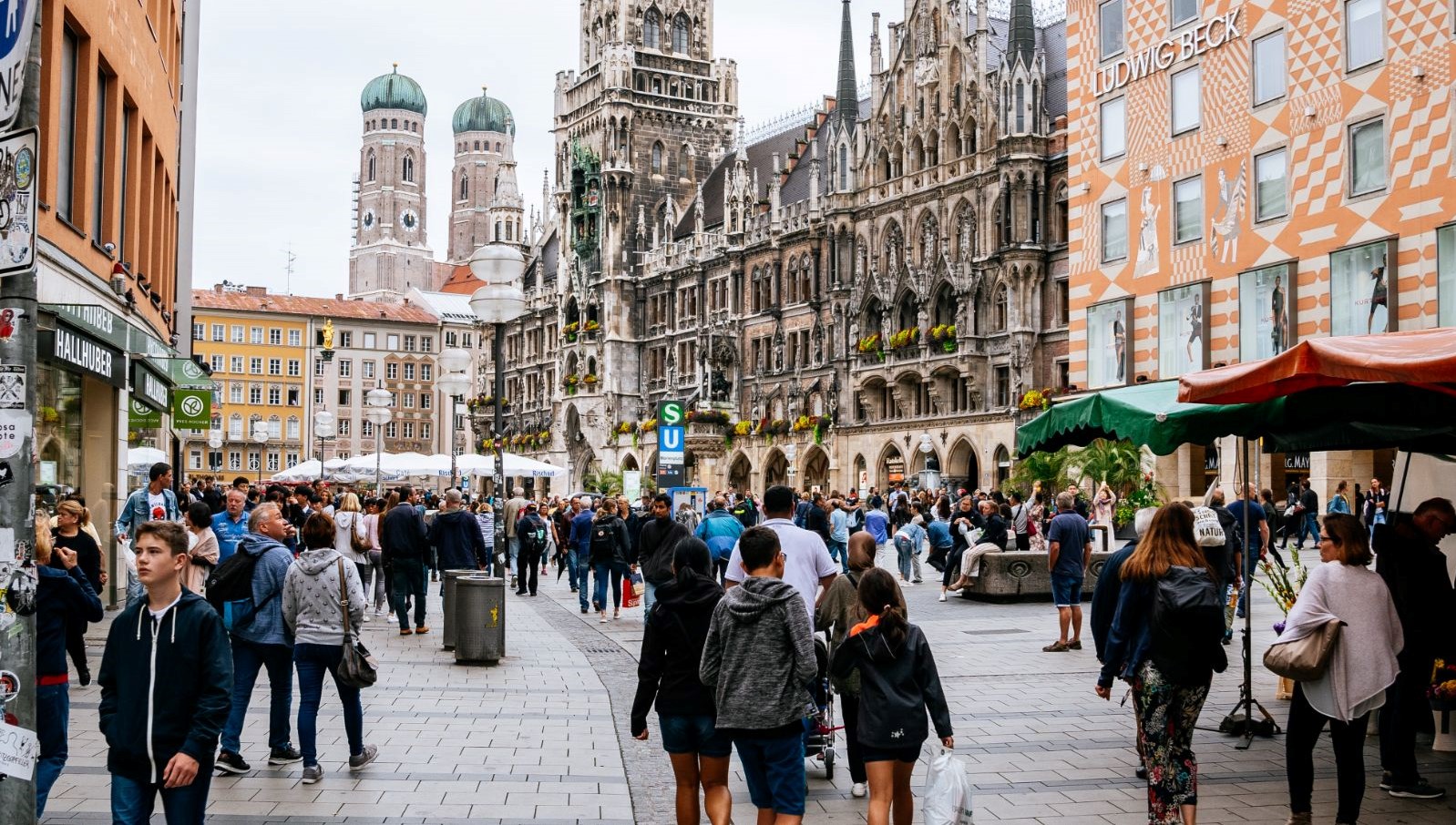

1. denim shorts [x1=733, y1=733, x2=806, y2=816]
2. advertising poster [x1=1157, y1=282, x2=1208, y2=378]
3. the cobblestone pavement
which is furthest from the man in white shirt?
advertising poster [x1=1157, y1=282, x2=1208, y2=378]

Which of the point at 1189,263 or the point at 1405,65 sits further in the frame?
the point at 1189,263

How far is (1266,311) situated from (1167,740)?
2535 cm

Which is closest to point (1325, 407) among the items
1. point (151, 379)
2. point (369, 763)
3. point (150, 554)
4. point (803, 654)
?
point (803, 654)

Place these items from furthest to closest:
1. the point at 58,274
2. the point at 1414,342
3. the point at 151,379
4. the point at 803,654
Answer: the point at 151,379 < the point at 58,274 < the point at 1414,342 < the point at 803,654

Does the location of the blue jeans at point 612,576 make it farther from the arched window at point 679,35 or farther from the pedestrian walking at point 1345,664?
the arched window at point 679,35

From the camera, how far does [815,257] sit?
196ft

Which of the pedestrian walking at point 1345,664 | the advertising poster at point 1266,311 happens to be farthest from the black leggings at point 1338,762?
the advertising poster at point 1266,311

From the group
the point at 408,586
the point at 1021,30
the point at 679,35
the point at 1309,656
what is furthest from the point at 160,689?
the point at 679,35

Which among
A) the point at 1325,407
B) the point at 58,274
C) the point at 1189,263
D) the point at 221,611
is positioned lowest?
the point at 221,611

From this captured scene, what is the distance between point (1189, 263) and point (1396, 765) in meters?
25.6

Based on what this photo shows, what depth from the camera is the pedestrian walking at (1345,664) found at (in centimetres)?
751

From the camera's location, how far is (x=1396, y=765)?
8484 mm

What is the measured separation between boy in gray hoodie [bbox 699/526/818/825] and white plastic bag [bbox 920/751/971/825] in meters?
0.63

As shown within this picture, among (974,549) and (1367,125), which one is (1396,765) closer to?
(974,549)
